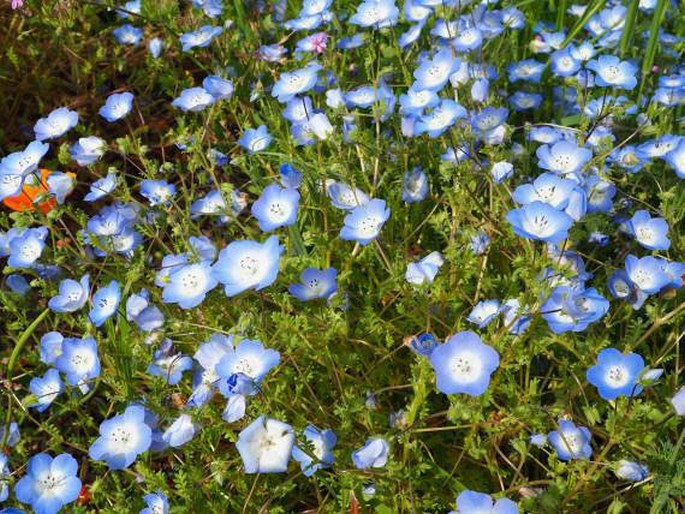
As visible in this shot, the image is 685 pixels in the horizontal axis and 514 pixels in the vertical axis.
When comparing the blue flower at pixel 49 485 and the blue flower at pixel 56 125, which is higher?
the blue flower at pixel 56 125

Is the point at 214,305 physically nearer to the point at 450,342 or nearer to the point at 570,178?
the point at 450,342

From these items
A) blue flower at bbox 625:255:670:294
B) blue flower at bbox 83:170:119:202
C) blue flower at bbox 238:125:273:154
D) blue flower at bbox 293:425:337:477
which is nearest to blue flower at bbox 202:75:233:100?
blue flower at bbox 238:125:273:154

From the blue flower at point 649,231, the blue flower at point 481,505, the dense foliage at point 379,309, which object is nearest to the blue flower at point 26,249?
the dense foliage at point 379,309

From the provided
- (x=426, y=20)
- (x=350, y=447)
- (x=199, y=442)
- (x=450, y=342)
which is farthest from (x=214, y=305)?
(x=426, y=20)

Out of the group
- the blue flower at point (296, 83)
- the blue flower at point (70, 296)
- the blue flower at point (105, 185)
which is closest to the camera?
the blue flower at point (70, 296)

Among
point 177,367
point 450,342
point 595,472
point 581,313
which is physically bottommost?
point 595,472

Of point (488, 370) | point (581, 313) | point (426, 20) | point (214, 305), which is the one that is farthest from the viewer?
point (426, 20)

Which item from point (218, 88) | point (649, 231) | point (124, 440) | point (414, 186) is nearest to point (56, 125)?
point (218, 88)

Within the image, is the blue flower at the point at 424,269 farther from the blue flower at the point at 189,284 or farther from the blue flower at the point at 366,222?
the blue flower at the point at 189,284
